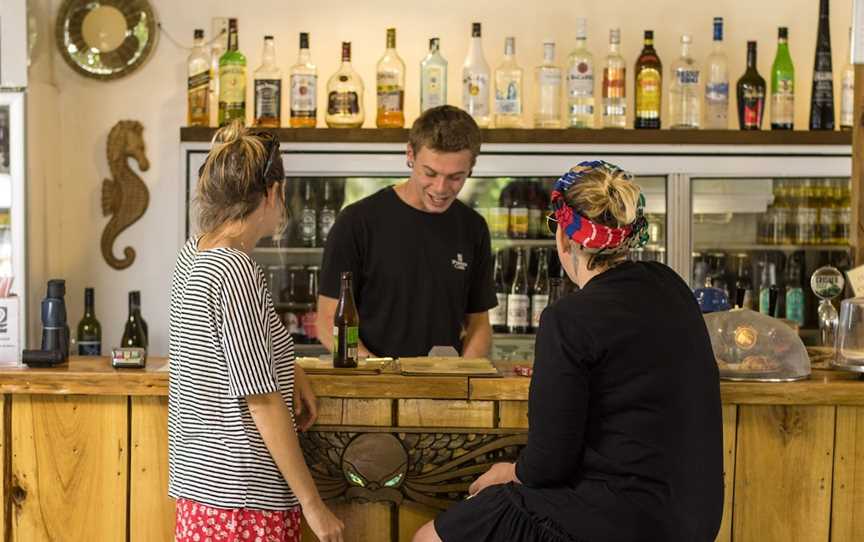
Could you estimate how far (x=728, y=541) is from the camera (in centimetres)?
269

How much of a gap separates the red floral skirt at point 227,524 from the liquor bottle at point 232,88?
2.41m

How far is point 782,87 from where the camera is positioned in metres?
4.51

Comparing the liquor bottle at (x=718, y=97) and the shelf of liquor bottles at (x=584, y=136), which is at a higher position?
the liquor bottle at (x=718, y=97)

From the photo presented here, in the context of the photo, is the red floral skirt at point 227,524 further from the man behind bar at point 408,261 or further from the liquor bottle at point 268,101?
the liquor bottle at point 268,101

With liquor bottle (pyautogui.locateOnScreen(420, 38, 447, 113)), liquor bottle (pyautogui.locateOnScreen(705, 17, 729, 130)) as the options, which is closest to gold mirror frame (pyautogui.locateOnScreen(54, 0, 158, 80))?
liquor bottle (pyautogui.locateOnScreen(420, 38, 447, 113))

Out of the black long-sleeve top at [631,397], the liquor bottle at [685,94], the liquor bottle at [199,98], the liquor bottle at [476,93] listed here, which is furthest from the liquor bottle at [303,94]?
the black long-sleeve top at [631,397]

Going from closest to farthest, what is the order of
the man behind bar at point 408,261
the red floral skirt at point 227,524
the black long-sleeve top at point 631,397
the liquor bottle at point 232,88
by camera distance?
the black long-sleeve top at point 631,397
the red floral skirt at point 227,524
the man behind bar at point 408,261
the liquor bottle at point 232,88

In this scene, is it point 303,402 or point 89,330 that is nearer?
point 303,402

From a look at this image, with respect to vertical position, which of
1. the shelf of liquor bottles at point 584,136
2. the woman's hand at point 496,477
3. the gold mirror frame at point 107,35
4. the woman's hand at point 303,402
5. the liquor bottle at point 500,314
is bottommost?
the woman's hand at point 496,477

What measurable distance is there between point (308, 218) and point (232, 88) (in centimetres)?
56

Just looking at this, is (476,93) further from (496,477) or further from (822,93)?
(496,477)

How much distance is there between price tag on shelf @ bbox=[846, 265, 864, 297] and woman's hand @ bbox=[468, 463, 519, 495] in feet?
3.31

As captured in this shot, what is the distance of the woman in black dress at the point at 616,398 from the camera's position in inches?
77.3

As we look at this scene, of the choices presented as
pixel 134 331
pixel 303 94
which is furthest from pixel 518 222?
pixel 134 331
